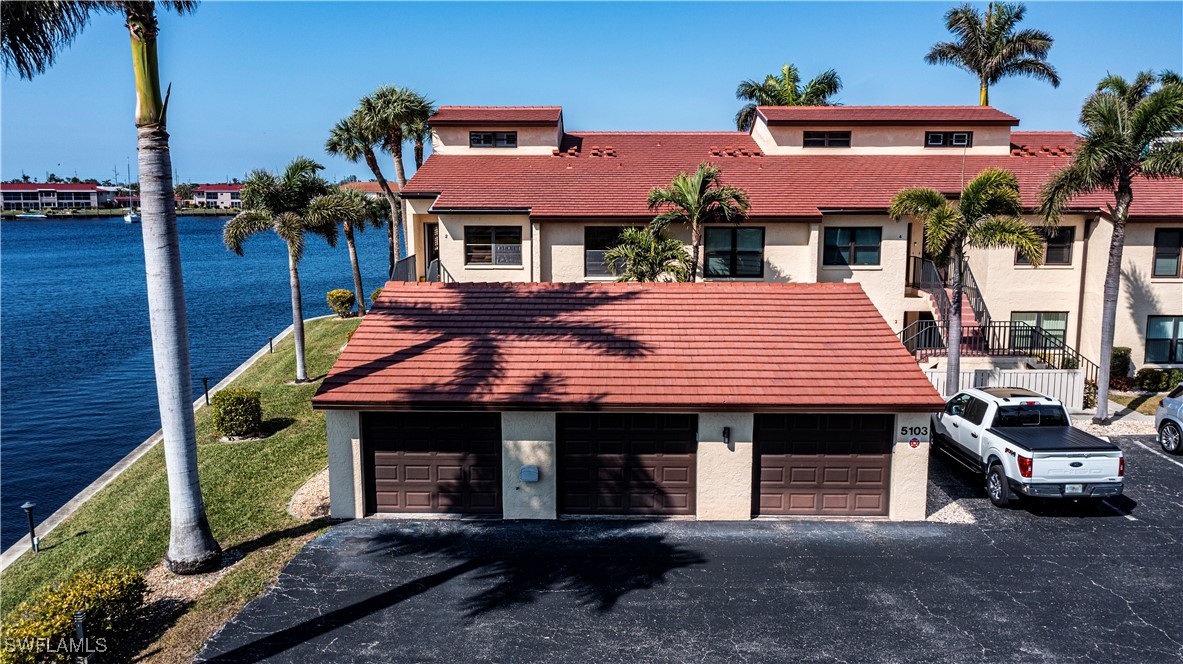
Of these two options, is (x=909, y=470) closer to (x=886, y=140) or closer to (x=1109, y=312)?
(x=1109, y=312)

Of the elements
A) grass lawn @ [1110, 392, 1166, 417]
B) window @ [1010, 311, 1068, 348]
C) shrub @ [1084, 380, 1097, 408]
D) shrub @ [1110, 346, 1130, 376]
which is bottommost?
grass lawn @ [1110, 392, 1166, 417]

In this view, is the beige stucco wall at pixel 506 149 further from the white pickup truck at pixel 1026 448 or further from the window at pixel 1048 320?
the white pickup truck at pixel 1026 448

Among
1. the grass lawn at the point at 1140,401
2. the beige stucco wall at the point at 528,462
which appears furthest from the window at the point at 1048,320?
the beige stucco wall at the point at 528,462

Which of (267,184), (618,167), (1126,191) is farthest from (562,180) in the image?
(1126,191)

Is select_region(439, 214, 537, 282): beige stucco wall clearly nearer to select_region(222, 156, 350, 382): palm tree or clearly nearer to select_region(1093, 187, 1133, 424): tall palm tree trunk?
select_region(222, 156, 350, 382): palm tree

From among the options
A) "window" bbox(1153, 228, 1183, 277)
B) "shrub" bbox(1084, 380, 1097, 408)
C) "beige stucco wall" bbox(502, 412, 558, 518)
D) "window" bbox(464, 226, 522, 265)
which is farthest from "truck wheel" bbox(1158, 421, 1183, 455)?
"window" bbox(464, 226, 522, 265)

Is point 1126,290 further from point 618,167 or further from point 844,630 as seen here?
point 844,630
